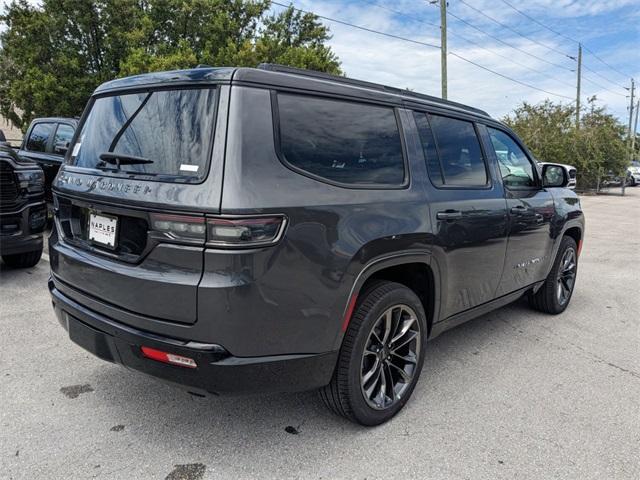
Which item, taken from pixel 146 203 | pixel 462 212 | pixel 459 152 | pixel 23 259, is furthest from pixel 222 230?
pixel 23 259

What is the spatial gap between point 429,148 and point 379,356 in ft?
4.40

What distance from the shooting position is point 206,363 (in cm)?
210

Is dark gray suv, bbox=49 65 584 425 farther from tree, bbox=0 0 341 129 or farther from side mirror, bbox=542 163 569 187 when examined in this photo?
tree, bbox=0 0 341 129

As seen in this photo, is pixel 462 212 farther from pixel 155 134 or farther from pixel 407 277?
pixel 155 134

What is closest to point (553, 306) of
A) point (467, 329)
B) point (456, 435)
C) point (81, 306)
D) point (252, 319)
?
point (467, 329)

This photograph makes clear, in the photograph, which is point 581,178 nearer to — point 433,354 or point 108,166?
point 433,354

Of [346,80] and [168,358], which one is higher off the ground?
[346,80]

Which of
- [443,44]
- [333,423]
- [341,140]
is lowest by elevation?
[333,423]

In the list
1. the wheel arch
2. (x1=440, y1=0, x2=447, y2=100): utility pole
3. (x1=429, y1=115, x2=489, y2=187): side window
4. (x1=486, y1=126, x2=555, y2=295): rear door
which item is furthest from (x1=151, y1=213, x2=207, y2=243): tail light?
(x1=440, y1=0, x2=447, y2=100): utility pole

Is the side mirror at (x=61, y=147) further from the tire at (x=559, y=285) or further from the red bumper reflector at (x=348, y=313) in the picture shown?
the tire at (x=559, y=285)

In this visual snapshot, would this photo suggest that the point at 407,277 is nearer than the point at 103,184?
No

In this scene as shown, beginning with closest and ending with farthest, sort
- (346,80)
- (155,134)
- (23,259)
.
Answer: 1. (155,134)
2. (346,80)
3. (23,259)

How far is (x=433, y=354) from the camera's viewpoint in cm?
383

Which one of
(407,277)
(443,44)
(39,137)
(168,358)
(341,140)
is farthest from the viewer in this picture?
(443,44)
